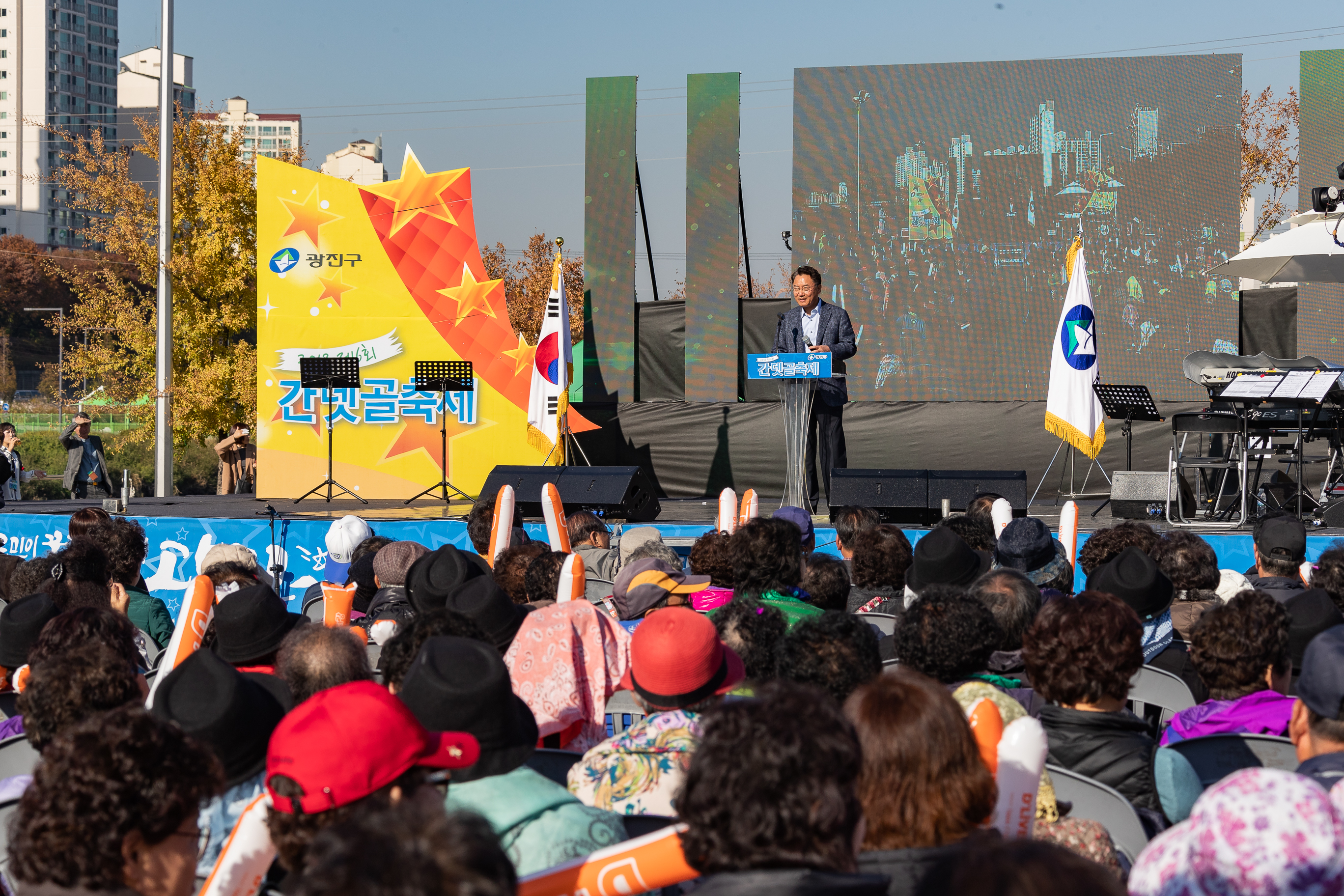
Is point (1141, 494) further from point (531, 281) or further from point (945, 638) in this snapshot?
point (531, 281)

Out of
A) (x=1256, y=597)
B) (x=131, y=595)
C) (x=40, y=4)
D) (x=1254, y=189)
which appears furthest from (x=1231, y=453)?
(x=40, y=4)

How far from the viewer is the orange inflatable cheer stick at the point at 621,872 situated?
4.64 feet

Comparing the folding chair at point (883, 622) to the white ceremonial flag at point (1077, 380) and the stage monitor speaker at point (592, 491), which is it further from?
the white ceremonial flag at point (1077, 380)

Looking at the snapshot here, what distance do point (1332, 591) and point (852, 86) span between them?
898 centimetres

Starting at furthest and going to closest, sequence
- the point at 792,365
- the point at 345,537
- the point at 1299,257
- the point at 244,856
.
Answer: the point at 1299,257, the point at 792,365, the point at 345,537, the point at 244,856

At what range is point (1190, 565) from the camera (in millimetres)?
3895

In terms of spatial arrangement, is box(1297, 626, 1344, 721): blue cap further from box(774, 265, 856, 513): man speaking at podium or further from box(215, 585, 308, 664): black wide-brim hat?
box(774, 265, 856, 513): man speaking at podium

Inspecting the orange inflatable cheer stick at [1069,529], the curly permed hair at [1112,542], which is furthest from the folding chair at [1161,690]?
the orange inflatable cheer stick at [1069,529]

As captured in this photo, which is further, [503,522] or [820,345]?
[820,345]

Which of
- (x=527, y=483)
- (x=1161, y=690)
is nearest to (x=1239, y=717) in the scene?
(x=1161, y=690)

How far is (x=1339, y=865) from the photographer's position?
1.09 m

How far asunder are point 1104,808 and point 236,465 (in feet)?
54.8

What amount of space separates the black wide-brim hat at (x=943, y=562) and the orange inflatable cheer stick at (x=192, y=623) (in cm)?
215

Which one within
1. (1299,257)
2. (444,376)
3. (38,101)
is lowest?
(444,376)
